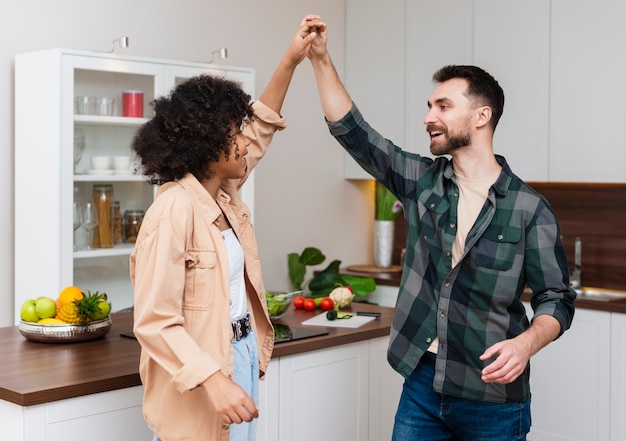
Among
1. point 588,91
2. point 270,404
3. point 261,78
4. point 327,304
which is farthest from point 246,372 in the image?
point 261,78

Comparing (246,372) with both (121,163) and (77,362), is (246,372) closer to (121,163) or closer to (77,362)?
(77,362)

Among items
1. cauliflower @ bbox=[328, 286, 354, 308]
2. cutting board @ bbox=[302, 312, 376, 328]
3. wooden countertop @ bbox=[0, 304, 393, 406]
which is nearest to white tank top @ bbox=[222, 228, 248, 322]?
wooden countertop @ bbox=[0, 304, 393, 406]

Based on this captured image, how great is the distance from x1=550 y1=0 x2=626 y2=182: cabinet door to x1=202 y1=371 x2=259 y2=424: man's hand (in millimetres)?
2908

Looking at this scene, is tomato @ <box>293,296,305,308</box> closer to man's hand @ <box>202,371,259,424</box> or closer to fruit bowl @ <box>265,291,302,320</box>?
fruit bowl @ <box>265,291,302,320</box>

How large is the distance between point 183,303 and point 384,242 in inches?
141

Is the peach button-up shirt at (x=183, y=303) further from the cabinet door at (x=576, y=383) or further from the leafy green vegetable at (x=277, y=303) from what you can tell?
the cabinet door at (x=576, y=383)

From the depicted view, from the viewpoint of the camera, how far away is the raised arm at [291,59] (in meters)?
2.33

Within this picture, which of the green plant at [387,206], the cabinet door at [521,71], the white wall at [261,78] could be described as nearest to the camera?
the white wall at [261,78]

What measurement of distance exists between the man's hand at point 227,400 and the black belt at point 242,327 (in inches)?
10.9

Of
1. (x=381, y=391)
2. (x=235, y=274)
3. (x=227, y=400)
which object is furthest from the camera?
(x=381, y=391)

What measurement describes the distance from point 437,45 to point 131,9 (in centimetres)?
171

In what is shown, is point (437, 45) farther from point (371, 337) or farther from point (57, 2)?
point (371, 337)

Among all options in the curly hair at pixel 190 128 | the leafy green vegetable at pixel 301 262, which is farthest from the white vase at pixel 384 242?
the curly hair at pixel 190 128

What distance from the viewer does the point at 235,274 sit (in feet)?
6.66
